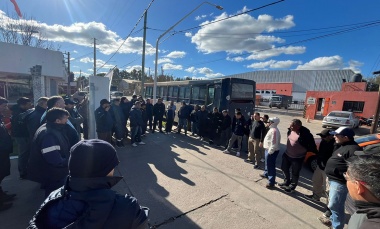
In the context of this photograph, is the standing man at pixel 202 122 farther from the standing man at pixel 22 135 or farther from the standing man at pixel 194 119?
the standing man at pixel 22 135

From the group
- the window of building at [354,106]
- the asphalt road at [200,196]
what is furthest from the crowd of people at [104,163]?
the window of building at [354,106]

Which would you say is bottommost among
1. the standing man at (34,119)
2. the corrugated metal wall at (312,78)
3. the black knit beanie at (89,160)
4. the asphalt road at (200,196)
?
the asphalt road at (200,196)

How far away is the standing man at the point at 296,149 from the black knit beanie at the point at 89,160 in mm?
4235

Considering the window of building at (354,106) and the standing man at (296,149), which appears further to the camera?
the window of building at (354,106)

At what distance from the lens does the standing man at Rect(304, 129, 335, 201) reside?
3962 mm

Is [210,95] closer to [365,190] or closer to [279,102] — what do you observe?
[365,190]

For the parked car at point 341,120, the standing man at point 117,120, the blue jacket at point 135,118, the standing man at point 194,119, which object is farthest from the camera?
the parked car at point 341,120

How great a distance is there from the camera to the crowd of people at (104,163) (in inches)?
46.6

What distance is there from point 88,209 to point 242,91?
939 centimetres

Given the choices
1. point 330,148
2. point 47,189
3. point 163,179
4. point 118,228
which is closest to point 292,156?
point 330,148

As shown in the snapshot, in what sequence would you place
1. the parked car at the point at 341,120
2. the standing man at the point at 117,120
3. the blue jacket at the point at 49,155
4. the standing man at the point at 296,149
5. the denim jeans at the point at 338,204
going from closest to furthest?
the blue jacket at the point at 49,155 < the denim jeans at the point at 338,204 < the standing man at the point at 296,149 < the standing man at the point at 117,120 < the parked car at the point at 341,120

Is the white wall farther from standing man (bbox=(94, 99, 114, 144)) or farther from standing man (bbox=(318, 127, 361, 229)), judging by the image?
standing man (bbox=(318, 127, 361, 229))

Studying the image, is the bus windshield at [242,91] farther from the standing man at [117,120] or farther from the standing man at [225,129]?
the standing man at [117,120]

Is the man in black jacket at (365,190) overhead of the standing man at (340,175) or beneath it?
overhead
